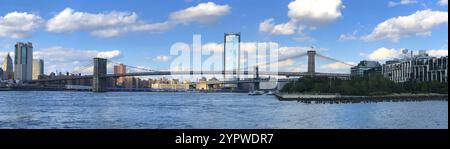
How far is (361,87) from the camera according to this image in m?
45.6

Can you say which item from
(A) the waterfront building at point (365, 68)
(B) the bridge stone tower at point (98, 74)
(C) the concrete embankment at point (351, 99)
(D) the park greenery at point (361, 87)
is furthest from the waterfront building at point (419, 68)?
(B) the bridge stone tower at point (98, 74)

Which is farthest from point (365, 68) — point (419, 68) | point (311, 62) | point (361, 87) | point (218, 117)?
point (218, 117)

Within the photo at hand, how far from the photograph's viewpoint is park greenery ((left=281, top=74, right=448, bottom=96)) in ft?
147

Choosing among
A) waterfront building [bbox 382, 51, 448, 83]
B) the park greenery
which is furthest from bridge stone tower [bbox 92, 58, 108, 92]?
waterfront building [bbox 382, 51, 448, 83]

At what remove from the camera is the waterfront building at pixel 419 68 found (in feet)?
215

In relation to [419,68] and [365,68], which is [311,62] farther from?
[365,68]

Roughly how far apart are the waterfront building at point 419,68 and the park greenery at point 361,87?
12.9 metres

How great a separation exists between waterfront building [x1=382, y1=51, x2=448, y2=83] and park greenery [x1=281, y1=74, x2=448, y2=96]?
12851 millimetres

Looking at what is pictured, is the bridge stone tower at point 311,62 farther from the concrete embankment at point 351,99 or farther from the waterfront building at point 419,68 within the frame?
the concrete embankment at point 351,99

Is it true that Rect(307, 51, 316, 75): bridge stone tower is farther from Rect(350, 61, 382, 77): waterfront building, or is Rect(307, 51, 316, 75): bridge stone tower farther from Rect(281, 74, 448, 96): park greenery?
Rect(350, 61, 382, 77): waterfront building
